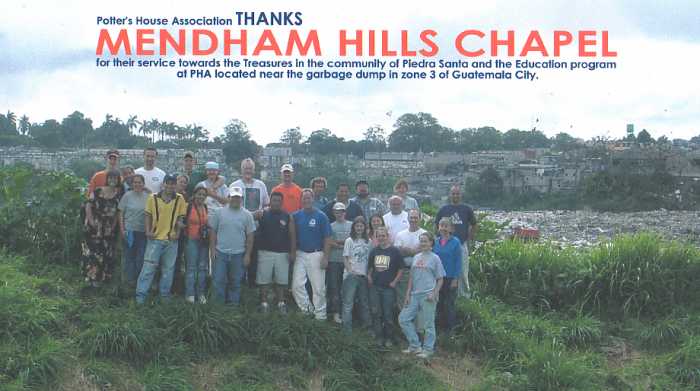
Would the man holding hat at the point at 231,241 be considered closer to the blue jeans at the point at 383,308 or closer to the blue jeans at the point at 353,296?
the blue jeans at the point at 353,296

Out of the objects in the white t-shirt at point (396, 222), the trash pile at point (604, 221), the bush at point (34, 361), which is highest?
the white t-shirt at point (396, 222)

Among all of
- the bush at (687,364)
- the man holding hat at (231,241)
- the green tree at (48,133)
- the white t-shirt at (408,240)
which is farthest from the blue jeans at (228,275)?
the green tree at (48,133)

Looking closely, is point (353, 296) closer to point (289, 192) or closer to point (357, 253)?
point (357, 253)

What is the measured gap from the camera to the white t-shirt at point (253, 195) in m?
7.74

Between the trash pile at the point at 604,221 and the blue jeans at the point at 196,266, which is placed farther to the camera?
the trash pile at the point at 604,221

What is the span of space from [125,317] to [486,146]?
28184 millimetres

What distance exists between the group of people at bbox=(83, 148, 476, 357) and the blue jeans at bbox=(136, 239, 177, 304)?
11mm

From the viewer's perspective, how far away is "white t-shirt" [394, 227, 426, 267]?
746 centimetres

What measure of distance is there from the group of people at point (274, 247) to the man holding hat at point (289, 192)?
1 cm

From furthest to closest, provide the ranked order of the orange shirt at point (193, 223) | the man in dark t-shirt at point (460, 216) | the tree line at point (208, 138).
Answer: the tree line at point (208, 138), the man in dark t-shirt at point (460, 216), the orange shirt at point (193, 223)

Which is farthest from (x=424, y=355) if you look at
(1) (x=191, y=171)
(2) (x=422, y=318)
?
(1) (x=191, y=171)

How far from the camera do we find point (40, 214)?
830cm

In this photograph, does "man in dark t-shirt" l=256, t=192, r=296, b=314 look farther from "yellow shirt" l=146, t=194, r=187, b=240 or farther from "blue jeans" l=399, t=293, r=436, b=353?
"blue jeans" l=399, t=293, r=436, b=353

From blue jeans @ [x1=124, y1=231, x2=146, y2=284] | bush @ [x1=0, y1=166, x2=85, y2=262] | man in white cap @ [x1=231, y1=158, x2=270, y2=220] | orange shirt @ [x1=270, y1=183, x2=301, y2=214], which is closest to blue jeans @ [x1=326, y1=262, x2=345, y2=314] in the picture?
orange shirt @ [x1=270, y1=183, x2=301, y2=214]
